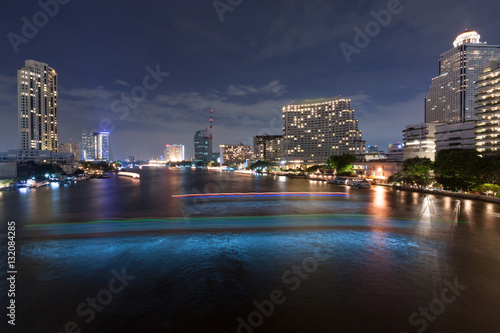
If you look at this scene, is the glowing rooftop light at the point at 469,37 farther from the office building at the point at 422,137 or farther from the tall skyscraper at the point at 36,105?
the tall skyscraper at the point at 36,105

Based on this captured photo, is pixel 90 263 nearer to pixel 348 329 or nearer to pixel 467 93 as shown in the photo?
pixel 348 329

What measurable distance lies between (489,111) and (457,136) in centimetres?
1715

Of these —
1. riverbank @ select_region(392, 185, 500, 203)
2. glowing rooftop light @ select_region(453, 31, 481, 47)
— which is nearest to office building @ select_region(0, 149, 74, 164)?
riverbank @ select_region(392, 185, 500, 203)

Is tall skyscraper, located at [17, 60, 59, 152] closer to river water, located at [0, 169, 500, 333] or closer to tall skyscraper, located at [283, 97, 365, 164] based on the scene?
tall skyscraper, located at [283, 97, 365, 164]

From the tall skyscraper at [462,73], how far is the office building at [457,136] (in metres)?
102

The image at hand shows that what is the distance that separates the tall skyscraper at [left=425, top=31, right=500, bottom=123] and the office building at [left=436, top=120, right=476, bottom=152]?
102 m

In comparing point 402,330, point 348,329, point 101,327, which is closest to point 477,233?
point 402,330

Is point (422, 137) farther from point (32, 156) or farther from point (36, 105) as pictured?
point (36, 105)

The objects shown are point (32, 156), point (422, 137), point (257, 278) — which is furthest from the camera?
point (32, 156)

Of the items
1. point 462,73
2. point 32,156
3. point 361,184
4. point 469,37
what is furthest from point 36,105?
point 469,37

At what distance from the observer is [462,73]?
174 meters

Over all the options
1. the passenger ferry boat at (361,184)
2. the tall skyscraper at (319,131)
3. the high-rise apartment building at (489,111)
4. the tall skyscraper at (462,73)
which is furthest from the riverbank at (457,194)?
the tall skyscraper at (462,73)

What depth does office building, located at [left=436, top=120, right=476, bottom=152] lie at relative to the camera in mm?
86812

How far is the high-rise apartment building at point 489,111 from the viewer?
72312 millimetres
